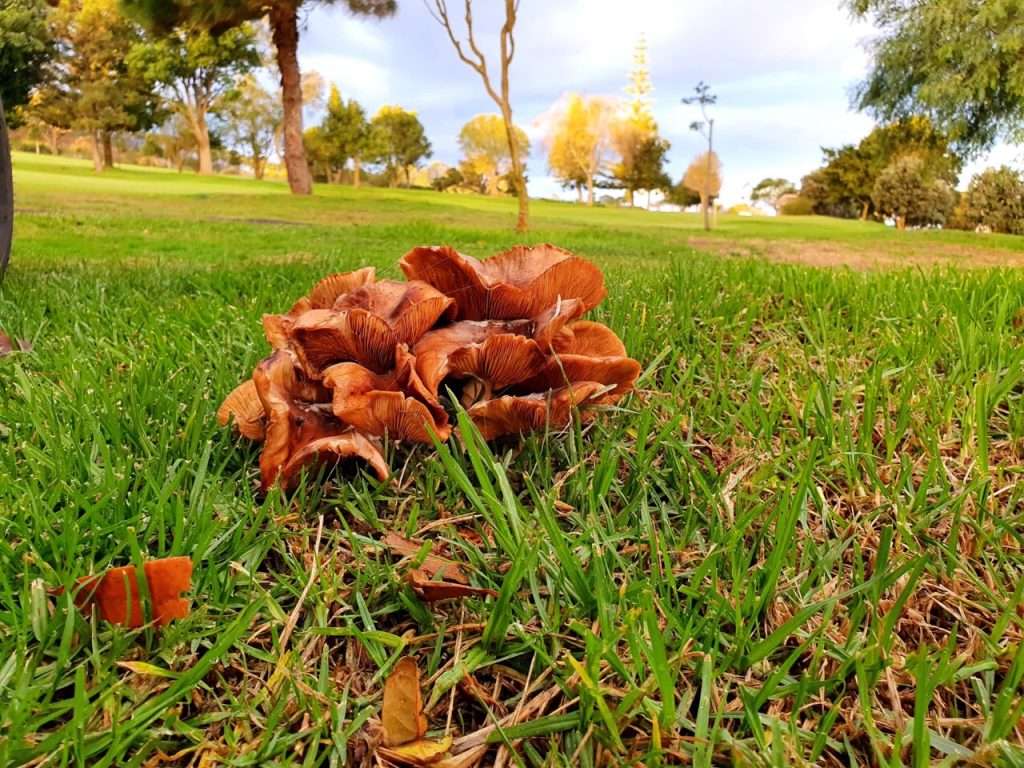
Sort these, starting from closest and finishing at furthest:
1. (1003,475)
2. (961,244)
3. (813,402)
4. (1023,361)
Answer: (1003,475) < (813,402) < (1023,361) < (961,244)

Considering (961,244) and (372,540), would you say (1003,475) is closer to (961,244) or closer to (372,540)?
(372,540)

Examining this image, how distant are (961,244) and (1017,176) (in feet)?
55.8

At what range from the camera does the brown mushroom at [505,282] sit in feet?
4.80

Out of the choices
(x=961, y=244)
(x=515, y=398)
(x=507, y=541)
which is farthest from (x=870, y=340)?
(x=961, y=244)

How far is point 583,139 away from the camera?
55719 mm

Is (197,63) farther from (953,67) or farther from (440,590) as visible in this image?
(440,590)

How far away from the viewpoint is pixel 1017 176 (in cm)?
2881

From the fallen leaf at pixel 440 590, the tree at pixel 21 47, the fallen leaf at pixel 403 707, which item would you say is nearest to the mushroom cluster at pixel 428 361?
the fallen leaf at pixel 440 590

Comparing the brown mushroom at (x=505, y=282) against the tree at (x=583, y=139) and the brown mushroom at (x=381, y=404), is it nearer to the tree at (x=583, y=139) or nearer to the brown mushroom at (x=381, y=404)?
the brown mushroom at (x=381, y=404)

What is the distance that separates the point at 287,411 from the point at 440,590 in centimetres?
46

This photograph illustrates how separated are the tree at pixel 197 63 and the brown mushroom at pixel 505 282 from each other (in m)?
26.7

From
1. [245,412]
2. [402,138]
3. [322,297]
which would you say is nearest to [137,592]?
[245,412]

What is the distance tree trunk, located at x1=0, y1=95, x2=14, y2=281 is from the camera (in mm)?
3199

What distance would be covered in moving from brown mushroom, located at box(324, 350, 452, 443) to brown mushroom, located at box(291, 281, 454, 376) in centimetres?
5
